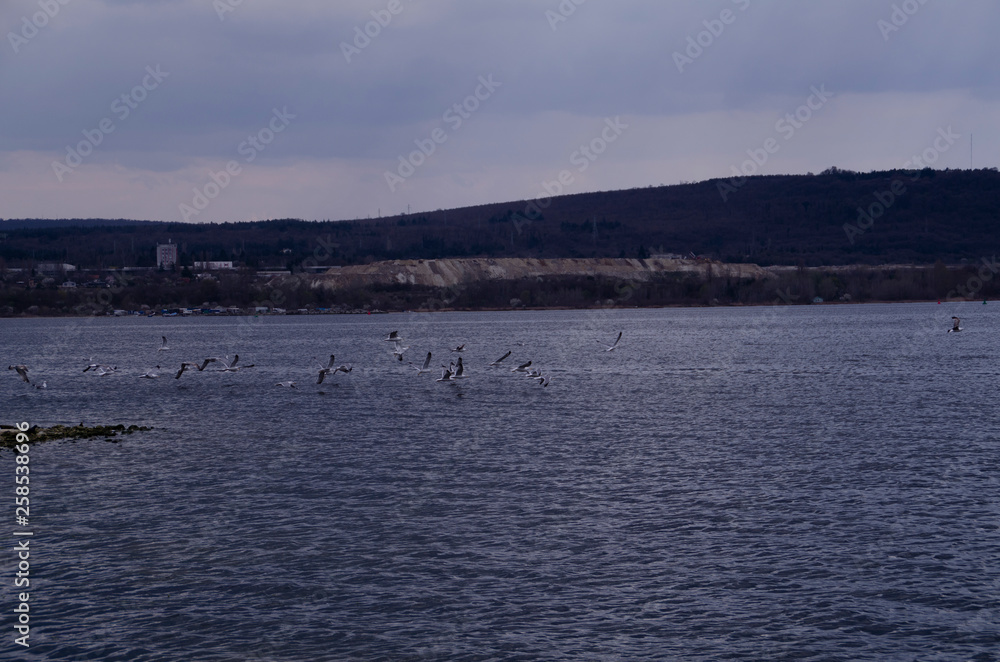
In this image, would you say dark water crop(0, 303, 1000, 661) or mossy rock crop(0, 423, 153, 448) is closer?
dark water crop(0, 303, 1000, 661)

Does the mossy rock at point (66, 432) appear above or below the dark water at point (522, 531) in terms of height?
above

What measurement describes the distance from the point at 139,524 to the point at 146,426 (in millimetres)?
15144

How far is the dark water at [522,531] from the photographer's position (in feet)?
43.4

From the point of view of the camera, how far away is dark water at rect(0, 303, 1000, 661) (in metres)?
13.2

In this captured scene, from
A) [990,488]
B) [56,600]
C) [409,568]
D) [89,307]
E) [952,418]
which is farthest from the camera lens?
[89,307]

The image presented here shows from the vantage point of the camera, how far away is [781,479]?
22750 millimetres

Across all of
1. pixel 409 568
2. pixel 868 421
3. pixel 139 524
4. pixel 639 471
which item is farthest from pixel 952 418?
pixel 139 524

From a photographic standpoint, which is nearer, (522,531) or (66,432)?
(522,531)

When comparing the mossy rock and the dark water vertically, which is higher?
the mossy rock

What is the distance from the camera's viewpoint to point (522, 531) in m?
18.0

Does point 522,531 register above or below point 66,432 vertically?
below

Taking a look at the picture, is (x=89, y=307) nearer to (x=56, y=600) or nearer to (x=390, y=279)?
(x=390, y=279)

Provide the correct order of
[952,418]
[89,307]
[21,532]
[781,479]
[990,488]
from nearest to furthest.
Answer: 1. [21,532]
2. [990,488]
3. [781,479]
4. [952,418]
5. [89,307]

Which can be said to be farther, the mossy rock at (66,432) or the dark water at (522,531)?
the mossy rock at (66,432)
